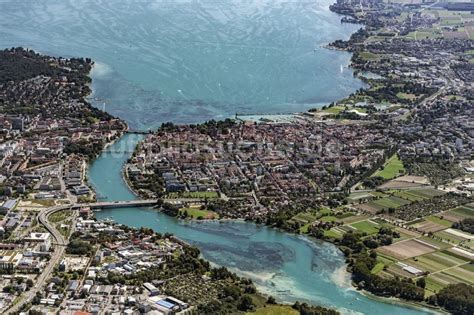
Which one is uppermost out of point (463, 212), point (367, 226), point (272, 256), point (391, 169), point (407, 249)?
point (391, 169)

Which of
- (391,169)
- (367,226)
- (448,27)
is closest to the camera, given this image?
(367,226)

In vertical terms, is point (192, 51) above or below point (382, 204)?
above

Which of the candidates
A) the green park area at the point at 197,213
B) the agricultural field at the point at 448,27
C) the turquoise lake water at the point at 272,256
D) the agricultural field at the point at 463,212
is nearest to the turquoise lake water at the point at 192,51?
the agricultural field at the point at 448,27

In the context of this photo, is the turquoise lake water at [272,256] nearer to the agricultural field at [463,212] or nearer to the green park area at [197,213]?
the green park area at [197,213]

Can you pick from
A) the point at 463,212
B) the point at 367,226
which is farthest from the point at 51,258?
the point at 463,212

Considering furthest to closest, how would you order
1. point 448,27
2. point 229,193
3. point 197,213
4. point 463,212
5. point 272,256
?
1. point 448,27
2. point 229,193
3. point 463,212
4. point 197,213
5. point 272,256

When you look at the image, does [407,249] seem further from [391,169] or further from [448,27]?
[448,27]

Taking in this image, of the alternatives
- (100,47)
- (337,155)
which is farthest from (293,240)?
(100,47)

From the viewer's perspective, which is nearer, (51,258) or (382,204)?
(51,258)
